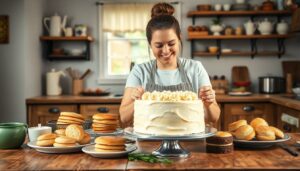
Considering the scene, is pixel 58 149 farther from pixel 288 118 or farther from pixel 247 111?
pixel 247 111

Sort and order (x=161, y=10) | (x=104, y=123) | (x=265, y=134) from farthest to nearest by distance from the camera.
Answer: (x=161, y=10), (x=104, y=123), (x=265, y=134)

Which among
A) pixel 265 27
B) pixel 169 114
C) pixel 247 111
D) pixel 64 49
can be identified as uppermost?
pixel 265 27

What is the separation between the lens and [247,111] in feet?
14.3

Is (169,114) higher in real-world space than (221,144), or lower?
higher

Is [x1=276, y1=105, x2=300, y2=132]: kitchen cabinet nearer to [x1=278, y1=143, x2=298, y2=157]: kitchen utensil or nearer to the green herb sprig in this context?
[x1=278, y1=143, x2=298, y2=157]: kitchen utensil

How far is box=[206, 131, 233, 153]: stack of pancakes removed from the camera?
175 cm

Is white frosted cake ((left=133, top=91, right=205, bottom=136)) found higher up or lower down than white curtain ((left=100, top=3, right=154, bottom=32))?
lower down

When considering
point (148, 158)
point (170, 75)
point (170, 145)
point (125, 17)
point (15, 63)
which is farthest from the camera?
point (125, 17)

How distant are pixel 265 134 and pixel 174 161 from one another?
469mm

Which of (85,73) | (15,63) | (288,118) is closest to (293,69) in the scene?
(288,118)

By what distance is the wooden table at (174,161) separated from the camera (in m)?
1.51

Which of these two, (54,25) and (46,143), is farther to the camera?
(54,25)

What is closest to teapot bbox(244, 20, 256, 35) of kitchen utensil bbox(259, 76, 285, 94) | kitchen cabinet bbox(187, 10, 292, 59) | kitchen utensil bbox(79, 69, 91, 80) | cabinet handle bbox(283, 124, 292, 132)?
kitchen cabinet bbox(187, 10, 292, 59)

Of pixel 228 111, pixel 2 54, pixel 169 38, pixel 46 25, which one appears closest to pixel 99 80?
pixel 46 25
